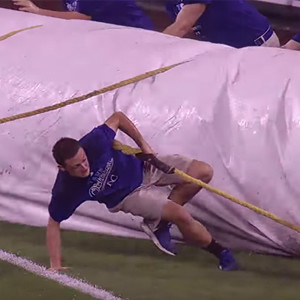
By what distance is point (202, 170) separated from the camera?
1.73 m

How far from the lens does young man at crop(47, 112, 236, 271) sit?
1.66 m

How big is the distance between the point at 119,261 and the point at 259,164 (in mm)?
338

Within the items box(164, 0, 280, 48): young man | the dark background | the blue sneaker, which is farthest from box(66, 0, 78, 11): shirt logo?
the blue sneaker

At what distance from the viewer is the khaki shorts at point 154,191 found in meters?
1.70

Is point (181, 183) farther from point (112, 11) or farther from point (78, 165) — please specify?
point (112, 11)

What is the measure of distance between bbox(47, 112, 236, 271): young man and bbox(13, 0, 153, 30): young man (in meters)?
0.57

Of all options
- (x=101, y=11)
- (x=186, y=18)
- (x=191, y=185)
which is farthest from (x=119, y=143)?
(x=101, y=11)

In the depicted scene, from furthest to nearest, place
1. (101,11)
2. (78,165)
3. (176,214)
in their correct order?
(101,11) → (176,214) → (78,165)

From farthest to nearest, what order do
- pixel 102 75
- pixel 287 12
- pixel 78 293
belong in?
pixel 287 12
pixel 102 75
pixel 78 293

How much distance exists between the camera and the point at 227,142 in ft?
5.73

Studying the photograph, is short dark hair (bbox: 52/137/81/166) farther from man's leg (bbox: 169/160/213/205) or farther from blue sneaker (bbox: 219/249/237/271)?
blue sneaker (bbox: 219/249/237/271)

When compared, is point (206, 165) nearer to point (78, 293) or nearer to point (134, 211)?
point (134, 211)

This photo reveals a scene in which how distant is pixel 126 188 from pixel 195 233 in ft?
0.55

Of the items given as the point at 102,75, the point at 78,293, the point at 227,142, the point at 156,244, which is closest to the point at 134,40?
the point at 102,75
